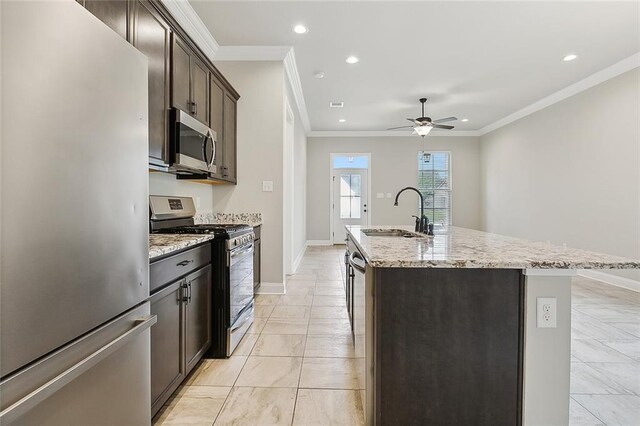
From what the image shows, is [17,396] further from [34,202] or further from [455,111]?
[455,111]

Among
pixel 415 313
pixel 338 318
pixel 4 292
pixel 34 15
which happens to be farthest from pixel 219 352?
pixel 34 15

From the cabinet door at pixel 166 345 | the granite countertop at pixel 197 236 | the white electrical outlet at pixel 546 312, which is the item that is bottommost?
the cabinet door at pixel 166 345

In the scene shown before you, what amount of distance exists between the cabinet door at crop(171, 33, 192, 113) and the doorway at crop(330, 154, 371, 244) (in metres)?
5.49

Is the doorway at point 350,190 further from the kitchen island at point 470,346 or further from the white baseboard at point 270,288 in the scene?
the kitchen island at point 470,346

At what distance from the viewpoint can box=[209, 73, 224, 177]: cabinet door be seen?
2.98 m

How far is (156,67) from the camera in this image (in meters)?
2.07

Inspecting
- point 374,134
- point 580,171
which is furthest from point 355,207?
point 580,171

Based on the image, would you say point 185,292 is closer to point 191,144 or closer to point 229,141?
point 191,144

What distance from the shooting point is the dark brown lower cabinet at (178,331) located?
146 centimetres

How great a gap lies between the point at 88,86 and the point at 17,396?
30.9 inches

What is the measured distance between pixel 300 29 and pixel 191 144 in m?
1.72

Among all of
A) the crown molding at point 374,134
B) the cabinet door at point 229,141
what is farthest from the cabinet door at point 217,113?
the crown molding at point 374,134

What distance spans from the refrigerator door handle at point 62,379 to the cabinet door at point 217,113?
7.24 feet

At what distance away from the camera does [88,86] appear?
89cm
